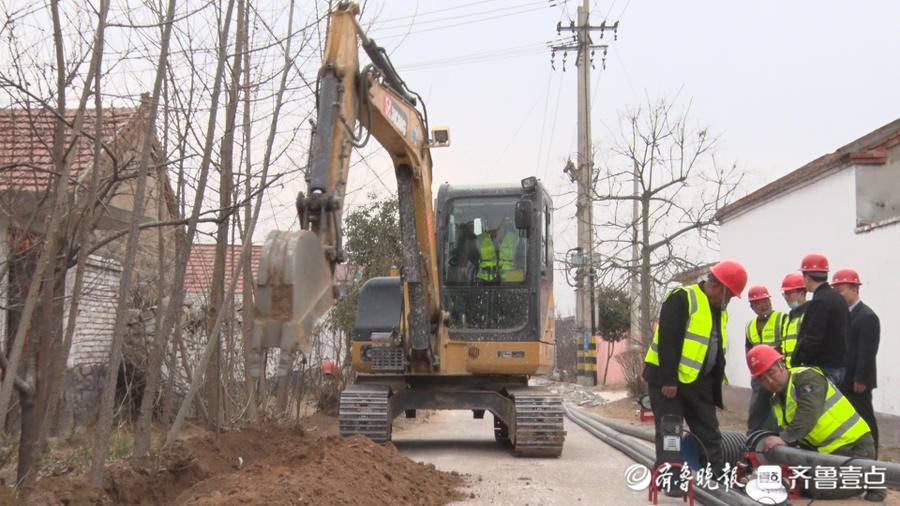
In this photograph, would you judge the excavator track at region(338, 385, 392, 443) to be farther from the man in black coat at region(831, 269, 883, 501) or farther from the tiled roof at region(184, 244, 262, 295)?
the man in black coat at region(831, 269, 883, 501)

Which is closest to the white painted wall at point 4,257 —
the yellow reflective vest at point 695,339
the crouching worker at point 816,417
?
the yellow reflective vest at point 695,339

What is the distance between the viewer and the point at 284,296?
5.55 m

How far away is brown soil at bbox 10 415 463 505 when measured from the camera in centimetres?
684

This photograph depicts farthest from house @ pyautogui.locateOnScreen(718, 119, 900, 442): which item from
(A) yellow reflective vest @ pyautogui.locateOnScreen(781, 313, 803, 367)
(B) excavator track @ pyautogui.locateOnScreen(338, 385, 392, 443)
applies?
(B) excavator track @ pyautogui.locateOnScreen(338, 385, 392, 443)

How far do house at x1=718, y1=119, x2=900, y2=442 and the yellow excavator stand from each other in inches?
160

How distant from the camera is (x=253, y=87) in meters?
9.74

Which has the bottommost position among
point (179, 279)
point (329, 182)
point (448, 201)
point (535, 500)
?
point (535, 500)

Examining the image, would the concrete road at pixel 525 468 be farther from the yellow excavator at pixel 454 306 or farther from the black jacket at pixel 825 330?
the black jacket at pixel 825 330

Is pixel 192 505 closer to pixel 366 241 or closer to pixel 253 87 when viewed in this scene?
pixel 253 87

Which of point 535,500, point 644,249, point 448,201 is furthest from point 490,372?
point 644,249

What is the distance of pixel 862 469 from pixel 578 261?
19359 millimetres

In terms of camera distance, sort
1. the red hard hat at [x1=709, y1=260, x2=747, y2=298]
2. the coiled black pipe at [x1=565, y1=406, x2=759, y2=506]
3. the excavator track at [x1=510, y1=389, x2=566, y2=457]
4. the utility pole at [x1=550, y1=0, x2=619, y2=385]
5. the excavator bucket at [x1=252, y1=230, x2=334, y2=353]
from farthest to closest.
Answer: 1. the utility pole at [x1=550, y1=0, x2=619, y2=385]
2. the excavator track at [x1=510, y1=389, x2=566, y2=457]
3. the red hard hat at [x1=709, y1=260, x2=747, y2=298]
4. the coiled black pipe at [x1=565, y1=406, x2=759, y2=506]
5. the excavator bucket at [x1=252, y1=230, x2=334, y2=353]

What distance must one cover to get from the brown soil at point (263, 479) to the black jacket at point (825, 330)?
10.5 ft

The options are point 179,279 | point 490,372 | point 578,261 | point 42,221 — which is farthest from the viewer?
point 578,261
